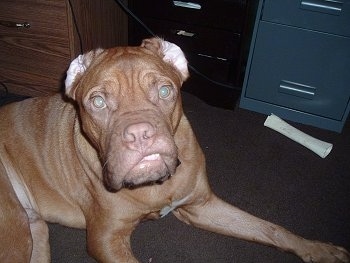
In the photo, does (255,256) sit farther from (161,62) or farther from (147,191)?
(161,62)

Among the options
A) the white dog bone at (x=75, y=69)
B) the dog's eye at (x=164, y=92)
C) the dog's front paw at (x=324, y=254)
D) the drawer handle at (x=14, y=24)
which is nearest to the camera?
the dog's eye at (x=164, y=92)

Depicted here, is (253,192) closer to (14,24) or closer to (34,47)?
(34,47)

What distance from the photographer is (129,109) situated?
1.61m

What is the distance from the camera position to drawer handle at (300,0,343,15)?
2715 millimetres

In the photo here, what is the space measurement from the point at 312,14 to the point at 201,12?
84cm

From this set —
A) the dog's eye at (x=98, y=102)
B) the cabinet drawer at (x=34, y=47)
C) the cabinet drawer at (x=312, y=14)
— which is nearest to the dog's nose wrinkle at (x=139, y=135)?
the dog's eye at (x=98, y=102)

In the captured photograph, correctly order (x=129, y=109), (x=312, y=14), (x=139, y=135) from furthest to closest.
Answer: (x=312, y=14) < (x=129, y=109) < (x=139, y=135)

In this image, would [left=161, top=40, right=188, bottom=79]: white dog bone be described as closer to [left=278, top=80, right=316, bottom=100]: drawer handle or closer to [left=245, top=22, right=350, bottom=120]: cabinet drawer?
[left=245, top=22, right=350, bottom=120]: cabinet drawer

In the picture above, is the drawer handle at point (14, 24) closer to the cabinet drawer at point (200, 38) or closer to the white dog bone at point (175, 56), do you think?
the cabinet drawer at point (200, 38)

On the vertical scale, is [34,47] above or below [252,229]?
above

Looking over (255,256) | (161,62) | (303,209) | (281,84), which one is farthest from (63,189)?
(281,84)

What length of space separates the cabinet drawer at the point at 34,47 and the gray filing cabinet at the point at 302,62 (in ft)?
5.01

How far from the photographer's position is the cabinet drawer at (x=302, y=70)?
9.53 feet

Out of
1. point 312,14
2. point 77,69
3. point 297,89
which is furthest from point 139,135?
point 297,89
